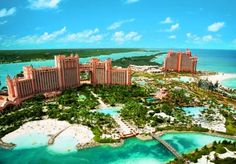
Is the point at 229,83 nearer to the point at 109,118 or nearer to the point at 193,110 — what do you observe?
the point at 193,110

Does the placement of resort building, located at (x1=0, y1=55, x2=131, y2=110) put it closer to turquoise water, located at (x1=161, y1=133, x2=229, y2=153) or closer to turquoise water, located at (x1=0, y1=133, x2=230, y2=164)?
turquoise water, located at (x1=0, y1=133, x2=230, y2=164)

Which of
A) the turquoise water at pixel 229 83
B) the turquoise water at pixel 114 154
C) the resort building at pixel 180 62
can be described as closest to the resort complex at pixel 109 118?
the turquoise water at pixel 114 154

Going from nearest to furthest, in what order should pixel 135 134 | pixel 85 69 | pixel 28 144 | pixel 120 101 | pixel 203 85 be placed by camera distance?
pixel 28 144
pixel 135 134
pixel 120 101
pixel 85 69
pixel 203 85

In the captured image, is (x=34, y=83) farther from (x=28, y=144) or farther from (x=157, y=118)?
(x=157, y=118)

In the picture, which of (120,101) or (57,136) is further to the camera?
(120,101)

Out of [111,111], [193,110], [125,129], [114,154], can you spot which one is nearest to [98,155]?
[114,154]

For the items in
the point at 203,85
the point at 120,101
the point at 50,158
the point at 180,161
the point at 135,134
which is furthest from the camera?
the point at 203,85

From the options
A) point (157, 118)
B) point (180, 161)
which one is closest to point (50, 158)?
point (180, 161)
